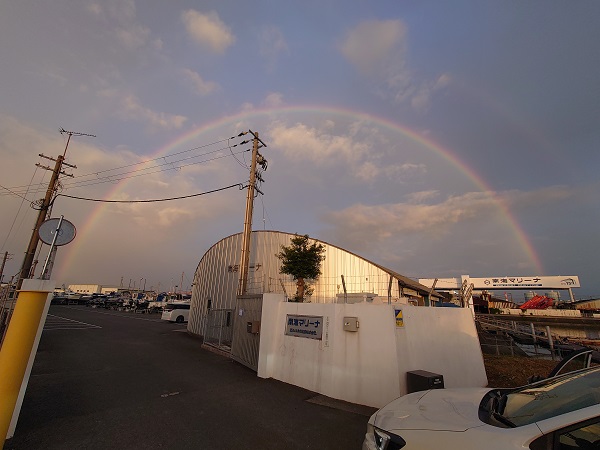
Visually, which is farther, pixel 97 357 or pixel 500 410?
pixel 97 357

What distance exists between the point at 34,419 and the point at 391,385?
7.27m

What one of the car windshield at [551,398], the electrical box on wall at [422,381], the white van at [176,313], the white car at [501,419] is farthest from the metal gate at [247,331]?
the white van at [176,313]

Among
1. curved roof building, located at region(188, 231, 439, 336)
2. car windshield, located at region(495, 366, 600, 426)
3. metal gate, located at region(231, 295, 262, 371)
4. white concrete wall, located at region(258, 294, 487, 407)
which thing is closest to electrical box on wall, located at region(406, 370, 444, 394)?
white concrete wall, located at region(258, 294, 487, 407)

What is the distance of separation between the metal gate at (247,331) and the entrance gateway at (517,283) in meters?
42.8

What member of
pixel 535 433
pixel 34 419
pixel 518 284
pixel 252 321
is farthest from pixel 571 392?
pixel 518 284

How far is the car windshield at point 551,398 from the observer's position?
2.49 m

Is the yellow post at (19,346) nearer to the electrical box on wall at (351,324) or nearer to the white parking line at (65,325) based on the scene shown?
the electrical box on wall at (351,324)

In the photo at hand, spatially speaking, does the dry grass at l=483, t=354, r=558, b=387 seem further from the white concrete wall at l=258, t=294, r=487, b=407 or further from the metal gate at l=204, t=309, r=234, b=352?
the metal gate at l=204, t=309, r=234, b=352

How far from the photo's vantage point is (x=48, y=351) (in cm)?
1235

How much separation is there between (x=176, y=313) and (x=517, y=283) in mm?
52765

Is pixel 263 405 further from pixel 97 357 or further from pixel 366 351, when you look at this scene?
pixel 97 357

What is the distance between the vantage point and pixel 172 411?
6148 mm

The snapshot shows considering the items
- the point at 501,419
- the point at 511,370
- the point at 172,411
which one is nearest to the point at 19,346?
the point at 172,411

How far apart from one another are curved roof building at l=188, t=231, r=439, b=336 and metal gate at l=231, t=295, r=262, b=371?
14.9 ft
